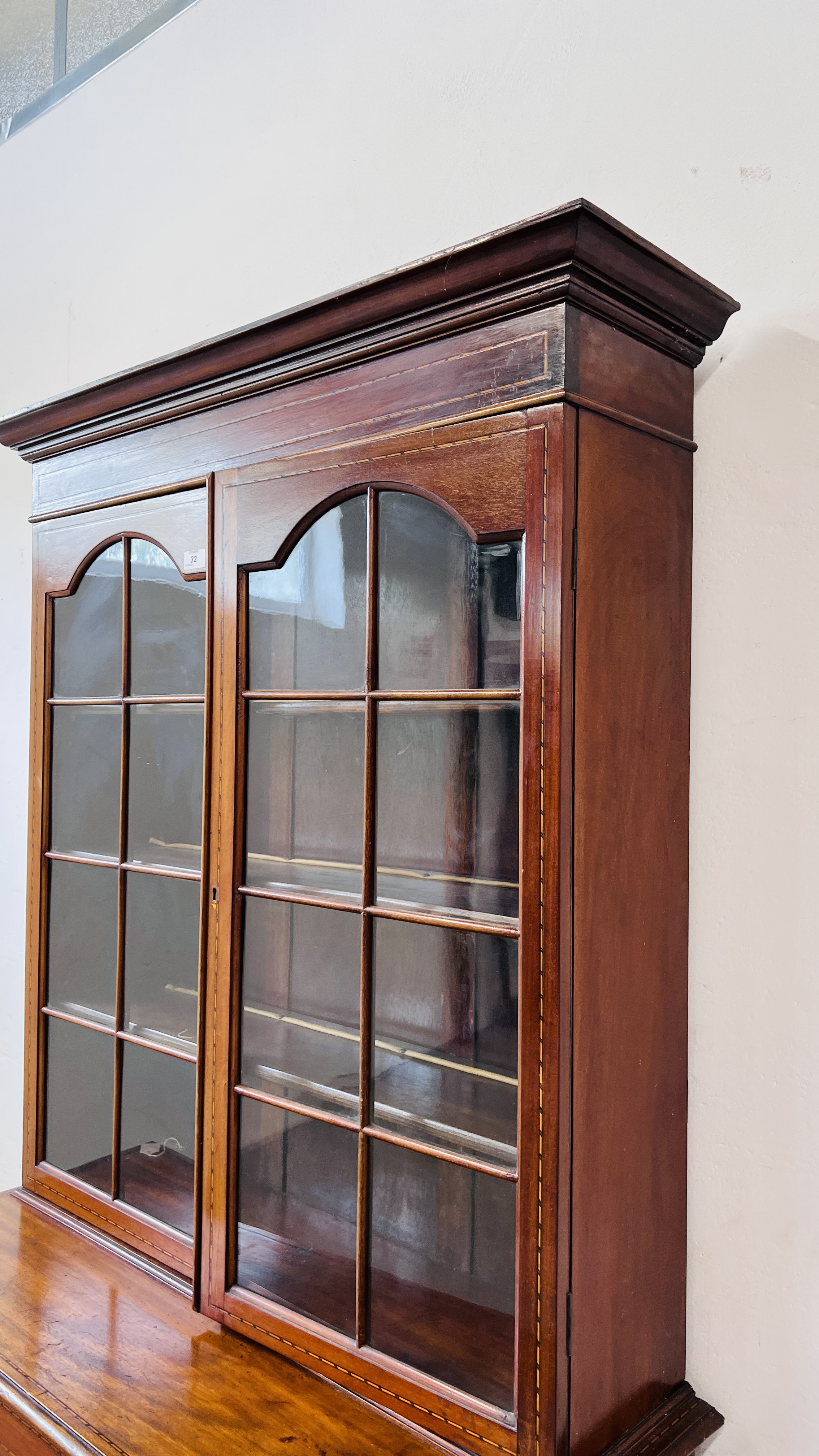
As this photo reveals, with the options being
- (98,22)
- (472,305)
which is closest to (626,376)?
(472,305)

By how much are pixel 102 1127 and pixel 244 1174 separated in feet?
1.17

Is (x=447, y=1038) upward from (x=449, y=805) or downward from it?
downward

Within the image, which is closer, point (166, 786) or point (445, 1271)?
point (445, 1271)

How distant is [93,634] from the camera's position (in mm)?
1576

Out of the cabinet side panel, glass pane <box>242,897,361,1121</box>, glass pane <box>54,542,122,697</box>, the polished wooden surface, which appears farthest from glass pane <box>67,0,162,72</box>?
the polished wooden surface

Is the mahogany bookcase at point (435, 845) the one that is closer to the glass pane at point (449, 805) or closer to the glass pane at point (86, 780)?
the glass pane at point (449, 805)

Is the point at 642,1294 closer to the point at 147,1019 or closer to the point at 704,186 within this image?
the point at 147,1019

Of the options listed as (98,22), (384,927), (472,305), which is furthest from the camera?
(98,22)

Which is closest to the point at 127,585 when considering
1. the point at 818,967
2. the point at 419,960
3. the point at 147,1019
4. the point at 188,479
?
the point at 188,479

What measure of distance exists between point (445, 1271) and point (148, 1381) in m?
0.41

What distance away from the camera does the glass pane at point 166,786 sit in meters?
1.40

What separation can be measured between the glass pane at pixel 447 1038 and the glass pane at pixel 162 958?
38cm

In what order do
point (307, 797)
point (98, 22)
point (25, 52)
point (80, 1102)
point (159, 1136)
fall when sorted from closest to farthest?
point (307, 797)
point (159, 1136)
point (80, 1102)
point (98, 22)
point (25, 52)

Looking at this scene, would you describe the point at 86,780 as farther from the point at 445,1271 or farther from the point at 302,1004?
the point at 445,1271
